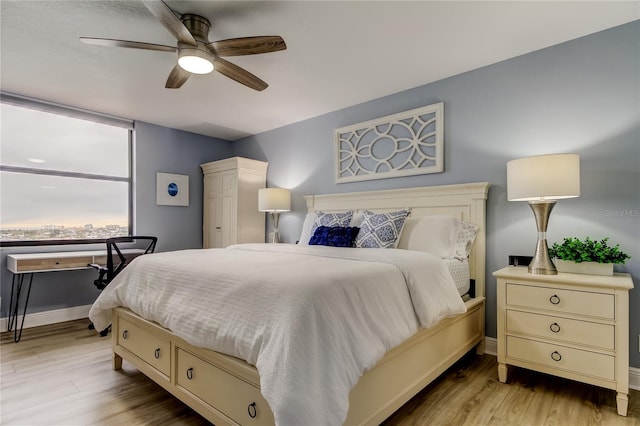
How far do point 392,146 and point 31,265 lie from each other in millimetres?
3603

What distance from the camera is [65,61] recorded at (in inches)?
104

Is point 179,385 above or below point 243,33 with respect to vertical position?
below

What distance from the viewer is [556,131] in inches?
94.8

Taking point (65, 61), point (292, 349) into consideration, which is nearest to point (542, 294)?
point (292, 349)

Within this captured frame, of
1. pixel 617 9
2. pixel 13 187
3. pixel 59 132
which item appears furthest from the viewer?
pixel 59 132

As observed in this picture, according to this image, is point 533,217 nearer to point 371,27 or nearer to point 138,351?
point 371,27

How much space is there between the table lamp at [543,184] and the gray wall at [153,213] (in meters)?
4.03

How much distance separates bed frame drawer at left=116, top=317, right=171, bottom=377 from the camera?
71.8 inches

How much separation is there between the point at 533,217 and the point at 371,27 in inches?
72.0

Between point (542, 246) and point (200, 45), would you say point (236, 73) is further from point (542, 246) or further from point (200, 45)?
point (542, 246)

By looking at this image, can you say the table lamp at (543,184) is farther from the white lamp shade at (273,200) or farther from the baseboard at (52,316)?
the baseboard at (52,316)

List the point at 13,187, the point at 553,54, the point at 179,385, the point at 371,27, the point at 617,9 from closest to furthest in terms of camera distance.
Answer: the point at 179,385, the point at 617,9, the point at 371,27, the point at 553,54, the point at 13,187

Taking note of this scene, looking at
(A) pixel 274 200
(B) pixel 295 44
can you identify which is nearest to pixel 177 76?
(B) pixel 295 44

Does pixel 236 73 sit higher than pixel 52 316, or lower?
higher
